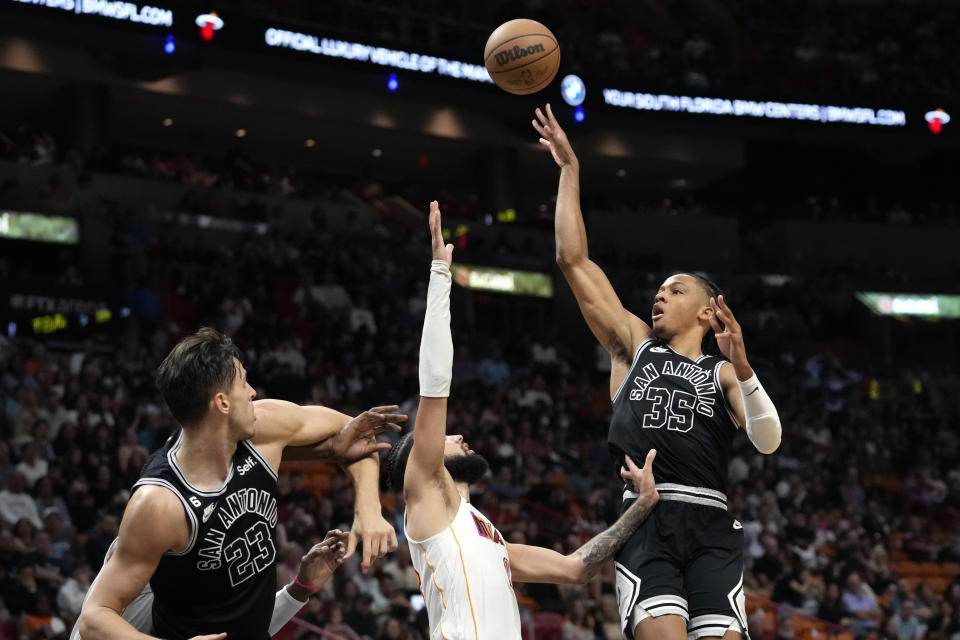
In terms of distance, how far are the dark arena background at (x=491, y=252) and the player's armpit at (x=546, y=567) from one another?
18.3 ft

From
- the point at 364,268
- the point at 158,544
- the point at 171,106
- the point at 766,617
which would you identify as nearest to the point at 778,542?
the point at 766,617

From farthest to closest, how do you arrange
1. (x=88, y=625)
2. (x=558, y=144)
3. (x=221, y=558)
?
(x=558, y=144) → (x=221, y=558) → (x=88, y=625)

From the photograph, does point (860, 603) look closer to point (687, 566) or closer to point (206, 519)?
point (687, 566)

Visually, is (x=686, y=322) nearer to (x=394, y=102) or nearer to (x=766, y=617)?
(x=766, y=617)

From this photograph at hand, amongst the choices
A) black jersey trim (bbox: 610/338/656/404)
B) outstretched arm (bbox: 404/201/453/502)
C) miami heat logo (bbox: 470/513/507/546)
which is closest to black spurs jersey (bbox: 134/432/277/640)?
outstretched arm (bbox: 404/201/453/502)

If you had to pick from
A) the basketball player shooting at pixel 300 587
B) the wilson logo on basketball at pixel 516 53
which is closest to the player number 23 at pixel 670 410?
the basketball player shooting at pixel 300 587

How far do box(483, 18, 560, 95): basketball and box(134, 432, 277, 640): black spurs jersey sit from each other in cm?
353

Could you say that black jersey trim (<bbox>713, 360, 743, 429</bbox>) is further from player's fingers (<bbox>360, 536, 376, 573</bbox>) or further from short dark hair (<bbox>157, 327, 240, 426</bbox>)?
short dark hair (<bbox>157, 327, 240, 426</bbox>)

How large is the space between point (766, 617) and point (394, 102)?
16522 mm

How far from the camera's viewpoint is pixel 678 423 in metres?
5.58

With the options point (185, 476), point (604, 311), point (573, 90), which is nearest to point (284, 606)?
point (185, 476)

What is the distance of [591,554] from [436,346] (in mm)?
1408

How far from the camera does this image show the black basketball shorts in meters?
5.29

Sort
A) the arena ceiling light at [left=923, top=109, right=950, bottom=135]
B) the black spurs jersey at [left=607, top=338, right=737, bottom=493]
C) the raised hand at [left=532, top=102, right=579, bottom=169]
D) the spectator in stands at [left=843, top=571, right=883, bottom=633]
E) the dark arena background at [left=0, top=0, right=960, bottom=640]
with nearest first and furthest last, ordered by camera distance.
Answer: the black spurs jersey at [left=607, top=338, right=737, bottom=493] → the raised hand at [left=532, top=102, right=579, bottom=169] → the dark arena background at [left=0, top=0, right=960, bottom=640] → the spectator in stands at [left=843, top=571, right=883, bottom=633] → the arena ceiling light at [left=923, top=109, right=950, bottom=135]
